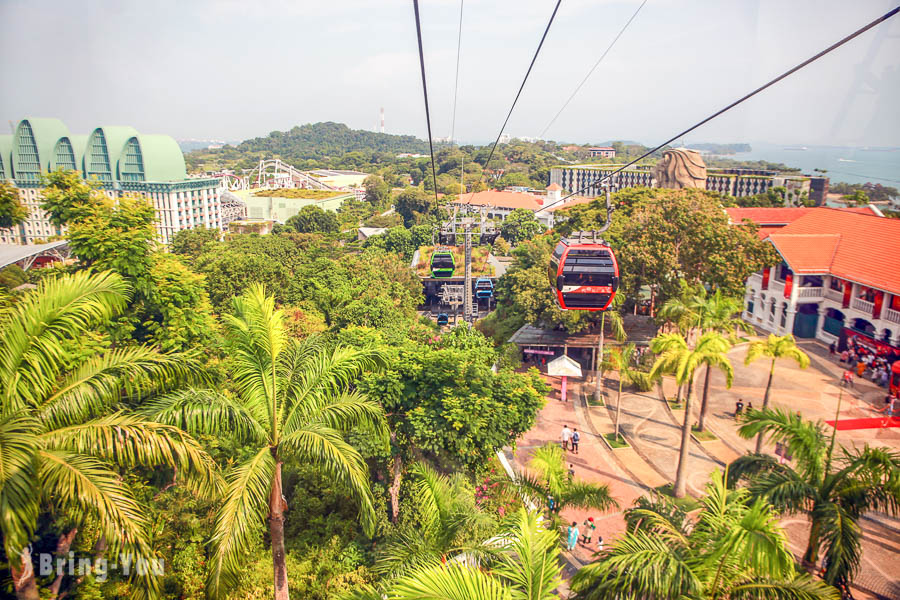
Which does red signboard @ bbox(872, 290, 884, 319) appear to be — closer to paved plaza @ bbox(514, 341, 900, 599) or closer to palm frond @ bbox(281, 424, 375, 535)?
paved plaza @ bbox(514, 341, 900, 599)

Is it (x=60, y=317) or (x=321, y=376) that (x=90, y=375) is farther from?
(x=321, y=376)

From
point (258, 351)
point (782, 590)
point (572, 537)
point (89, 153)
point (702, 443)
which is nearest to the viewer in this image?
point (782, 590)

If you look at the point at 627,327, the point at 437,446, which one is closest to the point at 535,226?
the point at 627,327

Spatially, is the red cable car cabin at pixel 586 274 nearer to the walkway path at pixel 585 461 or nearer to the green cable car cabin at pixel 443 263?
the walkway path at pixel 585 461

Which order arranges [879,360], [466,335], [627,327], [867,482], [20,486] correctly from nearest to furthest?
[20,486]
[867,482]
[466,335]
[879,360]
[627,327]

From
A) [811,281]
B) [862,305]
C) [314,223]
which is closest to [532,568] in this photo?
[862,305]

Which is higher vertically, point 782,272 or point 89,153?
point 89,153

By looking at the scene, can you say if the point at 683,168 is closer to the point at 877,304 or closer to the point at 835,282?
the point at 835,282
